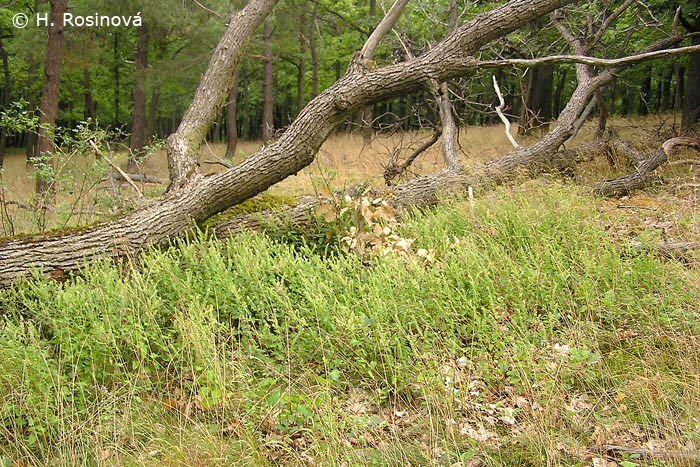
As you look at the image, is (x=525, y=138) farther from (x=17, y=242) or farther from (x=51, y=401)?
(x=51, y=401)

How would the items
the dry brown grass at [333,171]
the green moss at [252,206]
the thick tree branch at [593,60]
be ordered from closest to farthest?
the thick tree branch at [593,60] → the green moss at [252,206] → the dry brown grass at [333,171]

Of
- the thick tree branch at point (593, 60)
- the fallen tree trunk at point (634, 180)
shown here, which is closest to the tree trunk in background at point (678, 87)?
the fallen tree trunk at point (634, 180)

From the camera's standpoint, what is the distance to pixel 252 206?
5.47m

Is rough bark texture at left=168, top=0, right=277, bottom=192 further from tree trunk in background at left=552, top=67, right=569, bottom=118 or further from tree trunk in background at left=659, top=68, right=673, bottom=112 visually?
tree trunk in background at left=659, top=68, right=673, bottom=112

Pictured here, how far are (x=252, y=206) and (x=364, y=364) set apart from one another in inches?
113

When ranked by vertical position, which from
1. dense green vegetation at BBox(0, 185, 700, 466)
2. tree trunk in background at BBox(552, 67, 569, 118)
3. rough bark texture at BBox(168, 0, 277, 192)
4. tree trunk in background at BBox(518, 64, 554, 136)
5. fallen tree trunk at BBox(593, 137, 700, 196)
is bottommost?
dense green vegetation at BBox(0, 185, 700, 466)

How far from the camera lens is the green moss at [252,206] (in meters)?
5.19

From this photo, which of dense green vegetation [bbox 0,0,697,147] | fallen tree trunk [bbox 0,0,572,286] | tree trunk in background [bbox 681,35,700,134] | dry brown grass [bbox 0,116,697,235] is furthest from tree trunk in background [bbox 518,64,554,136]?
fallen tree trunk [bbox 0,0,572,286]

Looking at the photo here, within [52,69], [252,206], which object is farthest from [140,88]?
[252,206]

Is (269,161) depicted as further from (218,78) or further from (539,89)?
(539,89)

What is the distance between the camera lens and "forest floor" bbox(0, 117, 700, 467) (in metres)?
2.47

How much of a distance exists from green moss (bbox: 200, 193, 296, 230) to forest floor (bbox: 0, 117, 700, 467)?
97 cm

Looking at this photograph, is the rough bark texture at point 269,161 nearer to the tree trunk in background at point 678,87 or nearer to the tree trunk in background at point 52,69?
the tree trunk in background at point 52,69

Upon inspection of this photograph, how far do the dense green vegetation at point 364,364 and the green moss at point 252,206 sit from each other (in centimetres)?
115
